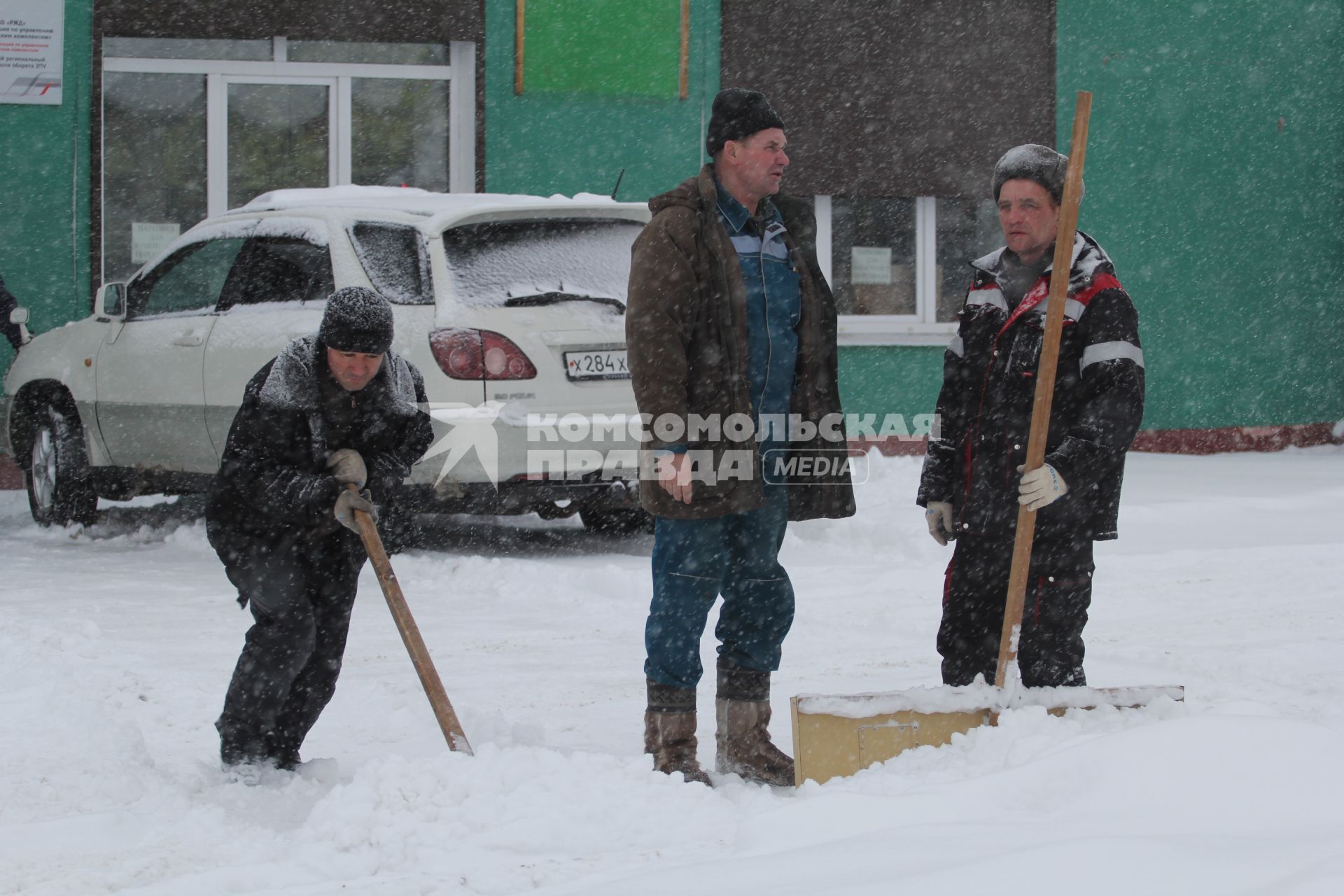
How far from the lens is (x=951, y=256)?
12445 mm

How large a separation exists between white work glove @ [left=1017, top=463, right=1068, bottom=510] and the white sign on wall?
373 inches

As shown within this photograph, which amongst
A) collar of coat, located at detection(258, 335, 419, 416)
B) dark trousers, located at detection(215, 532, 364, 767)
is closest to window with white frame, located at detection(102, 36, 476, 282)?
collar of coat, located at detection(258, 335, 419, 416)

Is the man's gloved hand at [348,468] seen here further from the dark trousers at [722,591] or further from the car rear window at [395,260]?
the car rear window at [395,260]

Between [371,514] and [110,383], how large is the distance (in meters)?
4.93

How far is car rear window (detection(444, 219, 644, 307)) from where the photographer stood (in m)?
6.84

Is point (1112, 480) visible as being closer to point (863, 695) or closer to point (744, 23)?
point (863, 695)

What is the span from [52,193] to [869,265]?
6.36 metres

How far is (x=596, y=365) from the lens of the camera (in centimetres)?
684

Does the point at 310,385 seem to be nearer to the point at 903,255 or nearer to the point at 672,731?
the point at 672,731

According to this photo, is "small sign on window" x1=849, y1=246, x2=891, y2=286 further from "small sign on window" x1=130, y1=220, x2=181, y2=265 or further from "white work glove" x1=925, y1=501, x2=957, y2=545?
"white work glove" x1=925, y1=501, x2=957, y2=545

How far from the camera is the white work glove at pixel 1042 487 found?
3502 mm

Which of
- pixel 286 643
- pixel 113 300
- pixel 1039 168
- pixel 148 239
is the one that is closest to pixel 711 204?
pixel 1039 168

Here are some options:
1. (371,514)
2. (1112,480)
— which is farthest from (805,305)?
(371,514)

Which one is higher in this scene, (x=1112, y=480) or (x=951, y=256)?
(x=951, y=256)
